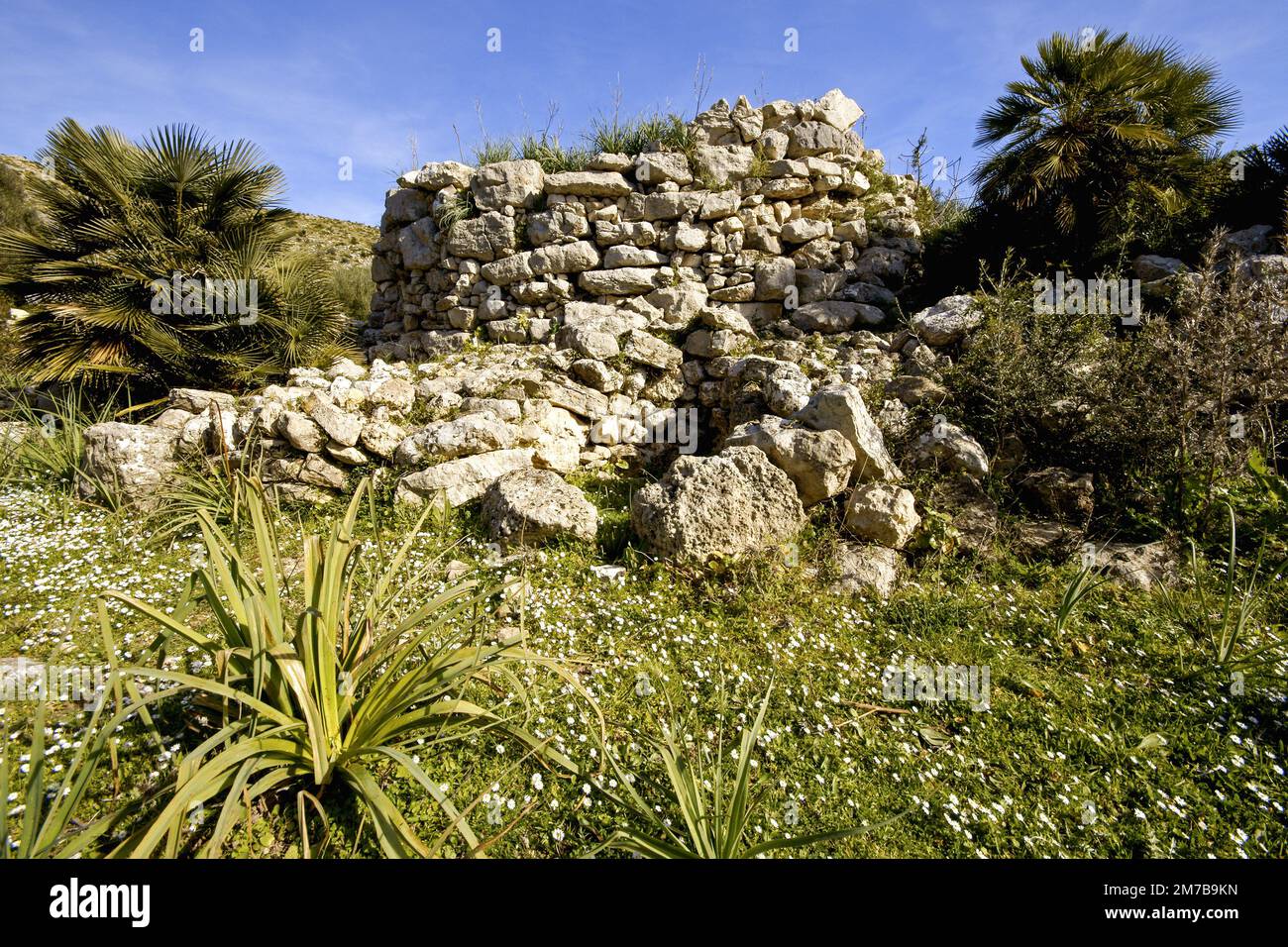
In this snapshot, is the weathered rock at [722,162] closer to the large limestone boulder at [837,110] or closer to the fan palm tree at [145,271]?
the large limestone boulder at [837,110]

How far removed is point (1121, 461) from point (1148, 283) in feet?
9.59

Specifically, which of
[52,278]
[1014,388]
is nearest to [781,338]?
[1014,388]

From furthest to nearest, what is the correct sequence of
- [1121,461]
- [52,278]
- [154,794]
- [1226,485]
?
[52,278] → [1121,461] → [1226,485] → [154,794]

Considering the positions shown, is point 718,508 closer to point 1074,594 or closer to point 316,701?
point 1074,594

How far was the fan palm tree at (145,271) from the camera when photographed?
21.1 ft

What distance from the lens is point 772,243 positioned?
823 cm

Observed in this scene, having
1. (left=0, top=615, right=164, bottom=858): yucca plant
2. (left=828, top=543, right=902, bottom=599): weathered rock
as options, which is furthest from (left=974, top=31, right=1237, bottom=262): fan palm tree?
(left=0, top=615, right=164, bottom=858): yucca plant

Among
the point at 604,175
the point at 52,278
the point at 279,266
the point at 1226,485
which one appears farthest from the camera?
the point at 604,175

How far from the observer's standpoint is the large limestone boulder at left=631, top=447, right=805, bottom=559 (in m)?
4.17

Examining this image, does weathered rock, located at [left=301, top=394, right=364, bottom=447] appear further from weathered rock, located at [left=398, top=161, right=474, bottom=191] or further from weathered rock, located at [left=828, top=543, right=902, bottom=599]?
weathered rock, located at [left=398, top=161, right=474, bottom=191]

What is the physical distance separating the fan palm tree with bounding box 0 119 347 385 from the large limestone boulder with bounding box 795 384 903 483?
240 inches

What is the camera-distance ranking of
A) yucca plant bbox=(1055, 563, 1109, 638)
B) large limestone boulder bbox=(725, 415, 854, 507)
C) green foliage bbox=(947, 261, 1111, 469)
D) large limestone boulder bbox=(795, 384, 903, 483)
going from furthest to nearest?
1. green foliage bbox=(947, 261, 1111, 469)
2. large limestone boulder bbox=(795, 384, 903, 483)
3. large limestone boulder bbox=(725, 415, 854, 507)
4. yucca plant bbox=(1055, 563, 1109, 638)

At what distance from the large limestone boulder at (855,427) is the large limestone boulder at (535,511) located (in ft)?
6.39

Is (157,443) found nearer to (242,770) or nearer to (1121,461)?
(242,770)
